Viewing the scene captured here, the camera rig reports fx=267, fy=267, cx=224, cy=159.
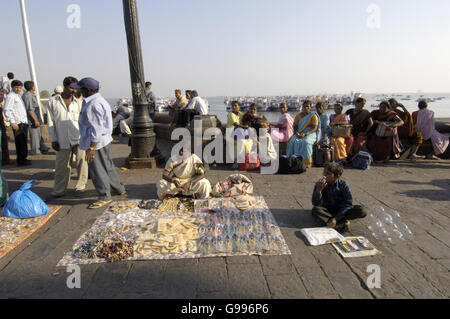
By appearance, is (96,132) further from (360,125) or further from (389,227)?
(360,125)

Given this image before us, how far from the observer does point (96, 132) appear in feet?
12.5

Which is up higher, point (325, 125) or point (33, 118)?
point (33, 118)

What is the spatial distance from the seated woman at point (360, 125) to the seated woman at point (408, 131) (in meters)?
0.82

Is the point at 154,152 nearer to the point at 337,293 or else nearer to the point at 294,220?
the point at 294,220

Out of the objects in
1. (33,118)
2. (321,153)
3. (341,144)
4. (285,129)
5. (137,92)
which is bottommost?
(321,153)

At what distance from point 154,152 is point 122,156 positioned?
1759mm

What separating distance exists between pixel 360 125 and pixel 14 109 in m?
8.15

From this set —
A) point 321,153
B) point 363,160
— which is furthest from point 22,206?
point 363,160

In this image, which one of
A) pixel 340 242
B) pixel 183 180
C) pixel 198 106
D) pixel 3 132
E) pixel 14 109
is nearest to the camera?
pixel 340 242

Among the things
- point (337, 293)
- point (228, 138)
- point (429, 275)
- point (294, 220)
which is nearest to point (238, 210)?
point (294, 220)

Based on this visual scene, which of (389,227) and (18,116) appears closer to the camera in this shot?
(389,227)

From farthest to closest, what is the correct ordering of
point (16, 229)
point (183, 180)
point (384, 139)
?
1. point (384, 139)
2. point (183, 180)
3. point (16, 229)

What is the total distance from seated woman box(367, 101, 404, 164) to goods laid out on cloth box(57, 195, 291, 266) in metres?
4.23

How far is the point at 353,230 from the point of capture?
131 inches
